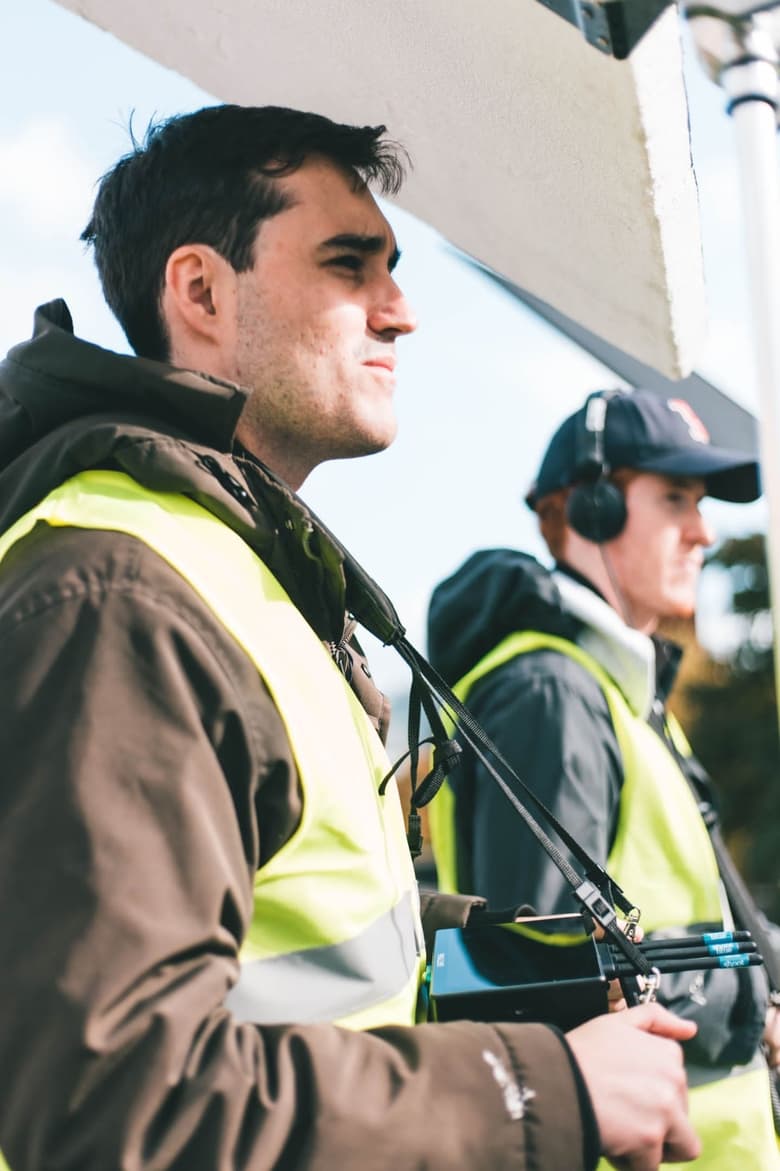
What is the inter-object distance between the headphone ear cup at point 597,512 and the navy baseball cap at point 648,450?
8cm

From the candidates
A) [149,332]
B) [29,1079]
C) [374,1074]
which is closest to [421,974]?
[374,1074]

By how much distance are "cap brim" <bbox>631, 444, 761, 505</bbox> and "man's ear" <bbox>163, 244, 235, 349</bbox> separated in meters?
1.50

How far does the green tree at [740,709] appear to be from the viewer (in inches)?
824

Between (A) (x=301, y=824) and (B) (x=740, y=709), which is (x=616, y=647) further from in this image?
(B) (x=740, y=709)

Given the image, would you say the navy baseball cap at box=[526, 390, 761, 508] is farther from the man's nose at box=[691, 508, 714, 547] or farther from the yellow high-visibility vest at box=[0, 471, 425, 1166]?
the yellow high-visibility vest at box=[0, 471, 425, 1166]

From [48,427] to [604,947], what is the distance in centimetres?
88

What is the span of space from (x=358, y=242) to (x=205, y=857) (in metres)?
1.06

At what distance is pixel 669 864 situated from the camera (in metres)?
2.54

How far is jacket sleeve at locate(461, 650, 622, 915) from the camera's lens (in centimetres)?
247

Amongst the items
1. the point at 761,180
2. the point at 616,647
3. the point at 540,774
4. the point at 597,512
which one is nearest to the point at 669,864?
the point at 540,774

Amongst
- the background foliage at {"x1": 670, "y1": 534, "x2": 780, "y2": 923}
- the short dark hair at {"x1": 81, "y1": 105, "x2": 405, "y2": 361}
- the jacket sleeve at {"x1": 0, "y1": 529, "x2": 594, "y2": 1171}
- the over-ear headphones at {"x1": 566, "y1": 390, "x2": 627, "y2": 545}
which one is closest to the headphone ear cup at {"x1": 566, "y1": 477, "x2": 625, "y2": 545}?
the over-ear headphones at {"x1": 566, "y1": 390, "x2": 627, "y2": 545}

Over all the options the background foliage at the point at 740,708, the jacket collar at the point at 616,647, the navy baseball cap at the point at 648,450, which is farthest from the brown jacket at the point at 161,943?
the background foliage at the point at 740,708

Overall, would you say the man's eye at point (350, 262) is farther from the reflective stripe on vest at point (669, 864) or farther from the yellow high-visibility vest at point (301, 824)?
the reflective stripe on vest at point (669, 864)

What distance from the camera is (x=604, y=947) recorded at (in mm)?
1594
